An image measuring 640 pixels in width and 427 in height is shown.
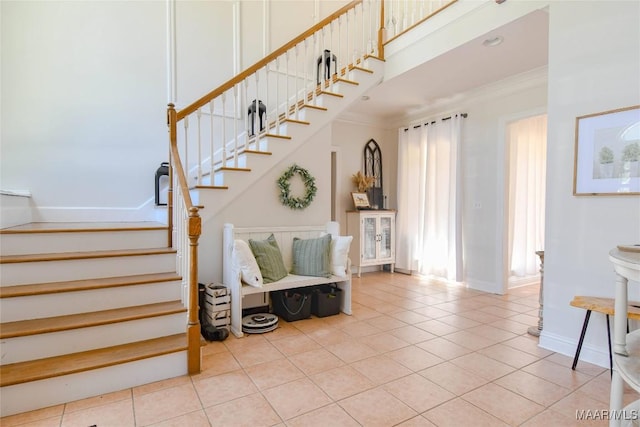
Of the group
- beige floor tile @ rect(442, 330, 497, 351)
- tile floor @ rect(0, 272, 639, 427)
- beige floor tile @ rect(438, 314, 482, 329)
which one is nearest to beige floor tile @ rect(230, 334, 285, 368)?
tile floor @ rect(0, 272, 639, 427)

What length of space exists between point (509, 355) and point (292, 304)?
1.94 metres

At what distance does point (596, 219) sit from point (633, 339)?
51.2 inches

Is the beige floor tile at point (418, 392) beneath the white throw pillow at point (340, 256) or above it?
beneath

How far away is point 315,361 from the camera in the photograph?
2.46 metres

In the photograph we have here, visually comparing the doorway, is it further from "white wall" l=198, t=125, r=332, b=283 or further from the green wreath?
the green wreath

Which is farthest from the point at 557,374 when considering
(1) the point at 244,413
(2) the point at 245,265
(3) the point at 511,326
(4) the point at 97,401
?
(4) the point at 97,401

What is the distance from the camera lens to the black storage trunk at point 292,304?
332cm

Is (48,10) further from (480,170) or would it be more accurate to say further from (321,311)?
(480,170)

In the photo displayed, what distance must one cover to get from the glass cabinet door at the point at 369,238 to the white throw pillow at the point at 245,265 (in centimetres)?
265

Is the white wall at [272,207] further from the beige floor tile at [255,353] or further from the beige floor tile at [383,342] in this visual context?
the beige floor tile at [383,342]

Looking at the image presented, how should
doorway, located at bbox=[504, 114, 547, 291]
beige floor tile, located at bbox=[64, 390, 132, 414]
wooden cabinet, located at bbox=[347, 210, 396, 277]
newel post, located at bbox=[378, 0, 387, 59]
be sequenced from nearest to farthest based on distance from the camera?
beige floor tile, located at bbox=[64, 390, 132, 414], newel post, located at bbox=[378, 0, 387, 59], doorway, located at bbox=[504, 114, 547, 291], wooden cabinet, located at bbox=[347, 210, 396, 277]

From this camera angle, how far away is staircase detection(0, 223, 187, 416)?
191 centimetres

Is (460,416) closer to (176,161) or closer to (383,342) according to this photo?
(383,342)

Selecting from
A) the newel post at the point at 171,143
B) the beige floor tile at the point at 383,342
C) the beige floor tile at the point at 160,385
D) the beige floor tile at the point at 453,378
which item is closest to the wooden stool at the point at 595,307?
the beige floor tile at the point at 453,378
